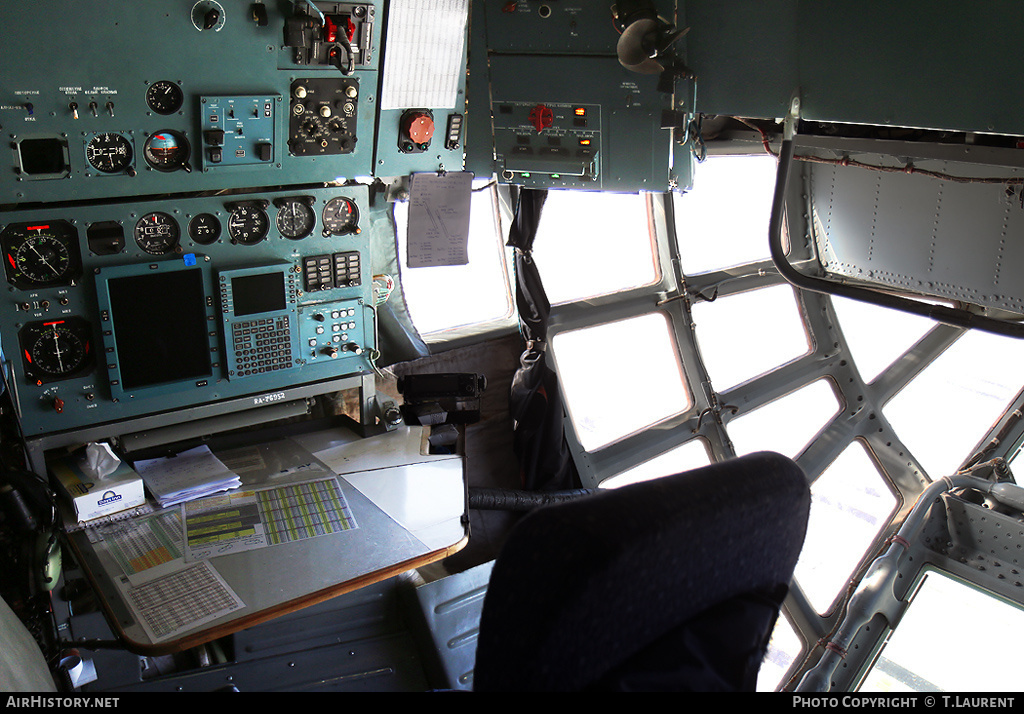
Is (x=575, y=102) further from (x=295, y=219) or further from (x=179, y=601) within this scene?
(x=179, y=601)

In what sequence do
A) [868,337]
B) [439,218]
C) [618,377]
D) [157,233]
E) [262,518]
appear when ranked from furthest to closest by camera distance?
[868,337] → [618,377] → [439,218] → [157,233] → [262,518]

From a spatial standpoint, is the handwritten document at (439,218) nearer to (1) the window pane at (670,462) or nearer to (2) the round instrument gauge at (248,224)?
(2) the round instrument gauge at (248,224)

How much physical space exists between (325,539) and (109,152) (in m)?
1.24

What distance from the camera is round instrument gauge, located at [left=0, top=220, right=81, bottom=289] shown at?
217cm

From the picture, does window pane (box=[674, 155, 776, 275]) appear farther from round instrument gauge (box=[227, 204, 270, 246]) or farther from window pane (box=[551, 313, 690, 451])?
round instrument gauge (box=[227, 204, 270, 246])

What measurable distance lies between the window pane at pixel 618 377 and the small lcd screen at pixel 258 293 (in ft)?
5.08

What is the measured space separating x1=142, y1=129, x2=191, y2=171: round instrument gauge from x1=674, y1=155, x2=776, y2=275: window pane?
2375 millimetres

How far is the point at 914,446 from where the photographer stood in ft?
14.1

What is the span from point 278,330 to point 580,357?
5.63ft

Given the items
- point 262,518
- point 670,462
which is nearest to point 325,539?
point 262,518

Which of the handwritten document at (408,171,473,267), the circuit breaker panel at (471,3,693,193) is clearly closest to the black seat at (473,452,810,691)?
the circuit breaker panel at (471,3,693,193)

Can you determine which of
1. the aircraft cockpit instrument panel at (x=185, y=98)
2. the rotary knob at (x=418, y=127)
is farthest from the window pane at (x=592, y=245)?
the aircraft cockpit instrument panel at (x=185, y=98)

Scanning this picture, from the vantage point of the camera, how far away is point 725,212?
13.9ft

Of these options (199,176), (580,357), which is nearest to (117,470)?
(199,176)
